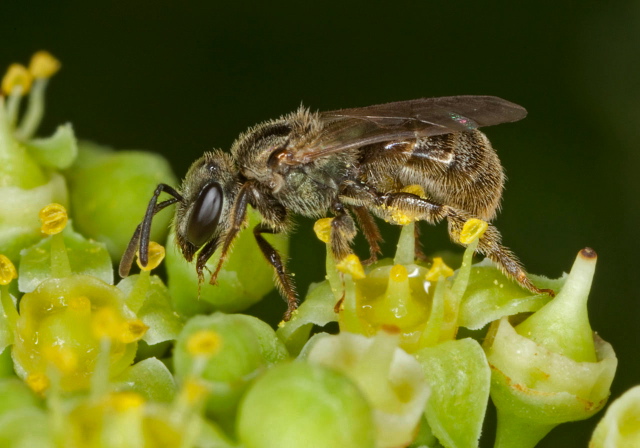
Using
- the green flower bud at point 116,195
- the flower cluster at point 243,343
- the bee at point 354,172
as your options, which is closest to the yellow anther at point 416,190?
the bee at point 354,172

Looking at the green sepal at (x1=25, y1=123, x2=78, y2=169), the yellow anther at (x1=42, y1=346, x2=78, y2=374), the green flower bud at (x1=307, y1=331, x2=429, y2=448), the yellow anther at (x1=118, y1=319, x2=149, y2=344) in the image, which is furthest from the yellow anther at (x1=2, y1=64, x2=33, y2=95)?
the green flower bud at (x1=307, y1=331, x2=429, y2=448)

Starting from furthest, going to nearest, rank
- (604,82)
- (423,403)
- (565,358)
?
(604,82)
(565,358)
(423,403)

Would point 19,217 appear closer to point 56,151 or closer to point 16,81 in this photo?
point 56,151

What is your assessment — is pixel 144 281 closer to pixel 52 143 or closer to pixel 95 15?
pixel 52 143

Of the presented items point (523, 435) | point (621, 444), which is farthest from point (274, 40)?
point (621, 444)

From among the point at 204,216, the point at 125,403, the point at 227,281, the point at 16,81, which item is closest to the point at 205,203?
the point at 204,216
